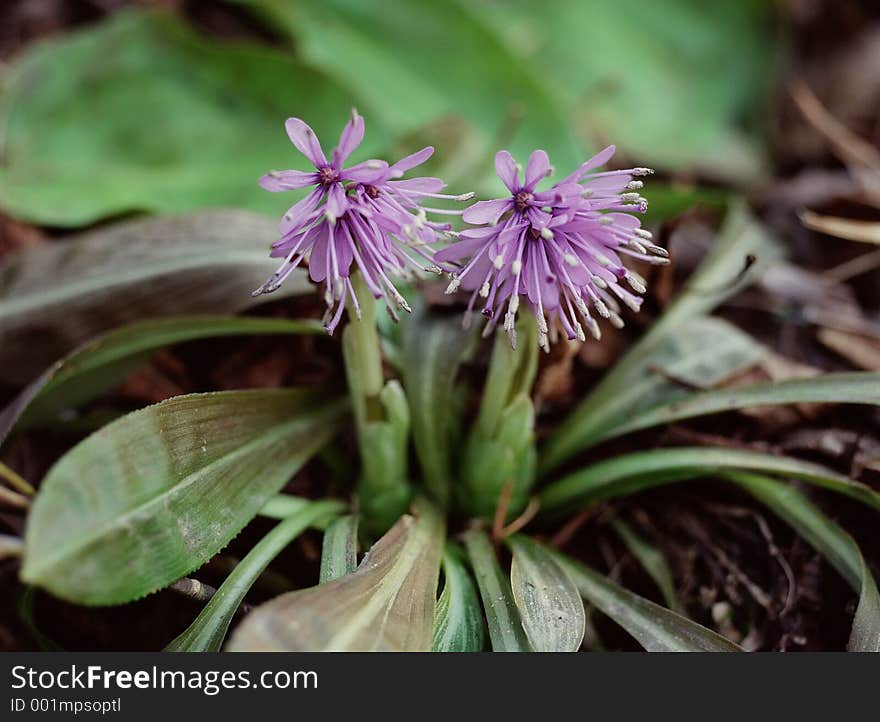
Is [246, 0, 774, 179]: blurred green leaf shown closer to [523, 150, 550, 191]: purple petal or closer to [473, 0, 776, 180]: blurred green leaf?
[473, 0, 776, 180]: blurred green leaf

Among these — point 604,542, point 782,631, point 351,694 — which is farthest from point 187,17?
point 782,631

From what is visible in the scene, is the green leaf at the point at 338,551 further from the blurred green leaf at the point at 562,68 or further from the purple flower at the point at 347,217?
the blurred green leaf at the point at 562,68

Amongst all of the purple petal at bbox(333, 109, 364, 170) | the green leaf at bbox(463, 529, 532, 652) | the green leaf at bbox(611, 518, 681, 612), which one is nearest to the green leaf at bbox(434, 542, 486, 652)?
the green leaf at bbox(463, 529, 532, 652)

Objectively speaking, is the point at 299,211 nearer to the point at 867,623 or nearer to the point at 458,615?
the point at 458,615

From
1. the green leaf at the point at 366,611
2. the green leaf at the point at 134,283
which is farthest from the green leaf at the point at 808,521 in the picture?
the green leaf at the point at 134,283

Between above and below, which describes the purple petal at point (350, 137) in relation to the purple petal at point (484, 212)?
above

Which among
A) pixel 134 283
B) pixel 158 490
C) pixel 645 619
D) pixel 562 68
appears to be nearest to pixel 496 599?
pixel 645 619
